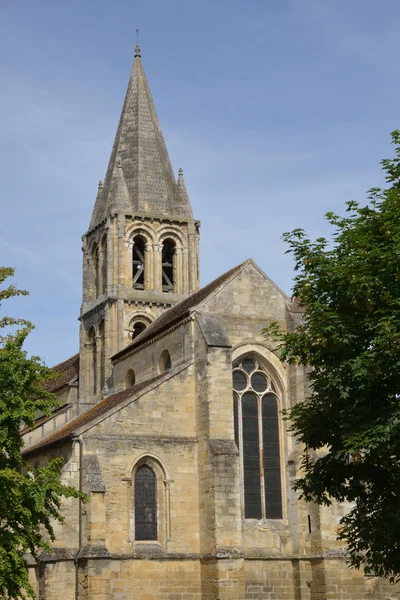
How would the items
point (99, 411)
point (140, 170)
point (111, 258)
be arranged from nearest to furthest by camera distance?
point (99, 411)
point (111, 258)
point (140, 170)

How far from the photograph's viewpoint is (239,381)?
32.6 meters

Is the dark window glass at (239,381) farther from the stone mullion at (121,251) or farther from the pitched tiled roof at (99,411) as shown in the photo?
the stone mullion at (121,251)

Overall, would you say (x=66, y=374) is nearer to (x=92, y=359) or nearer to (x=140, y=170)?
(x=92, y=359)

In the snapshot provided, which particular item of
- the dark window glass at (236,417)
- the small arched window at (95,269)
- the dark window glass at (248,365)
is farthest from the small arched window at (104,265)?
the dark window glass at (236,417)

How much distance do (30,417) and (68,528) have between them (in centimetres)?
796

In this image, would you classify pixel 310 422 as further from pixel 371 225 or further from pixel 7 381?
pixel 7 381

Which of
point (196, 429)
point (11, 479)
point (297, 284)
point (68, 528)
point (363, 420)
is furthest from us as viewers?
point (196, 429)

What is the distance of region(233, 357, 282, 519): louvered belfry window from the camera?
31562 mm

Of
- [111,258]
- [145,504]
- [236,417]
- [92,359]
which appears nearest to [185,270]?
[111,258]

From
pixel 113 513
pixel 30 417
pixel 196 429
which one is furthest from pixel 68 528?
pixel 30 417

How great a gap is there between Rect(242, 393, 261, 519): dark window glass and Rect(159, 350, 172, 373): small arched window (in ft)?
11.2

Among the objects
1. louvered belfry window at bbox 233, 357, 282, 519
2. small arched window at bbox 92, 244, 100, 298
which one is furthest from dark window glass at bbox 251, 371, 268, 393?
small arched window at bbox 92, 244, 100, 298

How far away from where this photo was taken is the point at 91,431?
97.1 ft

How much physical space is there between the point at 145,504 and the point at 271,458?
4.96 metres
